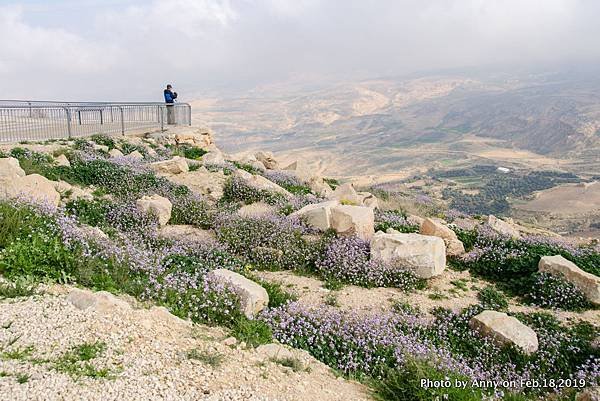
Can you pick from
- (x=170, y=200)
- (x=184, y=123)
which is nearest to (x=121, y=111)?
(x=184, y=123)

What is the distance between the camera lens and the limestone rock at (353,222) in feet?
36.5

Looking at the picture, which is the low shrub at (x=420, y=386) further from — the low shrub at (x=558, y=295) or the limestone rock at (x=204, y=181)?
the limestone rock at (x=204, y=181)

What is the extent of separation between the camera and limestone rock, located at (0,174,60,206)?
9.20m

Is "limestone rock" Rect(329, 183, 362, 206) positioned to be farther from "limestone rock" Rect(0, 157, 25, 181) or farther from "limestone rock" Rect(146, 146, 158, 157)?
"limestone rock" Rect(0, 157, 25, 181)

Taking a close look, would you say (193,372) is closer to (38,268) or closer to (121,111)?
(38,268)

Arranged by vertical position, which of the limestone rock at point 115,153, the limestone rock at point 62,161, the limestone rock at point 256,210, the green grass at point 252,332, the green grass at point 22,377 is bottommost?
the green grass at point 252,332

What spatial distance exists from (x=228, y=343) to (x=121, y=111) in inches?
844

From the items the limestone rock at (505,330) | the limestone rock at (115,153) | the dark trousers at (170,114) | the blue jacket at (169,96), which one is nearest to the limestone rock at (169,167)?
the limestone rock at (115,153)

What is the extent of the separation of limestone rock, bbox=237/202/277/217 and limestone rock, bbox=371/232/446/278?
346 cm

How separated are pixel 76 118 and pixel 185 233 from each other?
14283mm

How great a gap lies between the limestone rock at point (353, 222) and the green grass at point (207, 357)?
6269 mm

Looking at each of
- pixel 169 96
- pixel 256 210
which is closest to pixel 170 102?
pixel 169 96

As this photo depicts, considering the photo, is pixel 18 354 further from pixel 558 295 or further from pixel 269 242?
pixel 558 295

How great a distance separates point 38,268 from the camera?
6.71 metres
